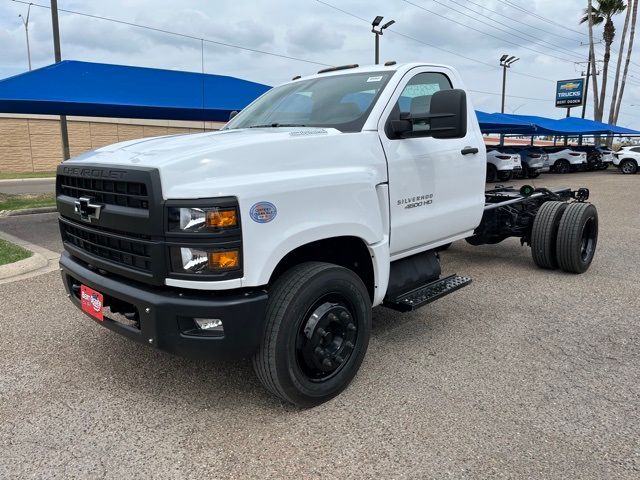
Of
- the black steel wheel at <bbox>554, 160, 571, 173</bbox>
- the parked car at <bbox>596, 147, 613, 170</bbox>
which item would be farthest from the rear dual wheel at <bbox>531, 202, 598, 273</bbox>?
the parked car at <bbox>596, 147, 613, 170</bbox>

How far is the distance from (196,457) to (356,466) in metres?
0.83

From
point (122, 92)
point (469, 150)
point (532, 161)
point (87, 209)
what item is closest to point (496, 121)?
point (532, 161)

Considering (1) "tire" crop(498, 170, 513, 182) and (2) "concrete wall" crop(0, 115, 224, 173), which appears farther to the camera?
(2) "concrete wall" crop(0, 115, 224, 173)

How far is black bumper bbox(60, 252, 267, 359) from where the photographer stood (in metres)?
2.65

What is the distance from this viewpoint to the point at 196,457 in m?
2.71

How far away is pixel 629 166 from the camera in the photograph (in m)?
30.6

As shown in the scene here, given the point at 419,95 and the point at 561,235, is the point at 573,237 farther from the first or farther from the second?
the point at 419,95

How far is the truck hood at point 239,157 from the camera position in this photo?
2.61 metres

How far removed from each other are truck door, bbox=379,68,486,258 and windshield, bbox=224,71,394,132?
18 centimetres

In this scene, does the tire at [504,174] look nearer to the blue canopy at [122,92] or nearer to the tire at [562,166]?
the tire at [562,166]

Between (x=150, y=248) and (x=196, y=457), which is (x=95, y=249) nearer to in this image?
(x=150, y=248)

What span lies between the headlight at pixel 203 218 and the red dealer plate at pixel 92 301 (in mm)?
923

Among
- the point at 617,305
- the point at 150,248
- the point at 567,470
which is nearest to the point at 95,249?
the point at 150,248

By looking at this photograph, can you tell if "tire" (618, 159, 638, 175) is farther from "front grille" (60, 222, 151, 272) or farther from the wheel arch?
"front grille" (60, 222, 151, 272)
